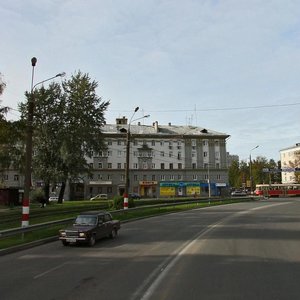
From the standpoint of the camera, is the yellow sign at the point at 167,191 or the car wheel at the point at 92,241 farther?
the yellow sign at the point at 167,191

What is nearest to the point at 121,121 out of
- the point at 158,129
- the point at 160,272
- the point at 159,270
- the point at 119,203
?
the point at 158,129

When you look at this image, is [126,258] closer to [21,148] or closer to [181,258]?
[181,258]

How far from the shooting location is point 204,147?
9912 cm

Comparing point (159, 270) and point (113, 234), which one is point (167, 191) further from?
point (159, 270)

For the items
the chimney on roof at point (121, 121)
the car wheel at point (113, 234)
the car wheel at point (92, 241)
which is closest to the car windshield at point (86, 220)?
the car wheel at point (92, 241)

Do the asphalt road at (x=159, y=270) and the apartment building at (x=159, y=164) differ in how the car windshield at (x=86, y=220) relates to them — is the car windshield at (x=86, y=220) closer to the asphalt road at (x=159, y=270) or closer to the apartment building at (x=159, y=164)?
the asphalt road at (x=159, y=270)

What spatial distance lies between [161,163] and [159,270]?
85712 mm

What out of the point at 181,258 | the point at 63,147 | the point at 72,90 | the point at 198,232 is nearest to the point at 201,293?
the point at 181,258

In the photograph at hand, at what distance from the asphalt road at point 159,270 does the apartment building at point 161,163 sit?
76.0 m

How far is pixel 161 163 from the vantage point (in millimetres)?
96625

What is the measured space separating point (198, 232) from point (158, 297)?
13378mm

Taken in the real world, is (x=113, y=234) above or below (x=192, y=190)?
below

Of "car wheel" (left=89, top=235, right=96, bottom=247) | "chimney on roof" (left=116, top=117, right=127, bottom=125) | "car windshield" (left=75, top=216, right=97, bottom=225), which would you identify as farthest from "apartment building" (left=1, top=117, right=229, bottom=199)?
"car wheel" (left=89, top=235, right=96, bottom=247)

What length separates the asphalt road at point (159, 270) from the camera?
8508 mm
